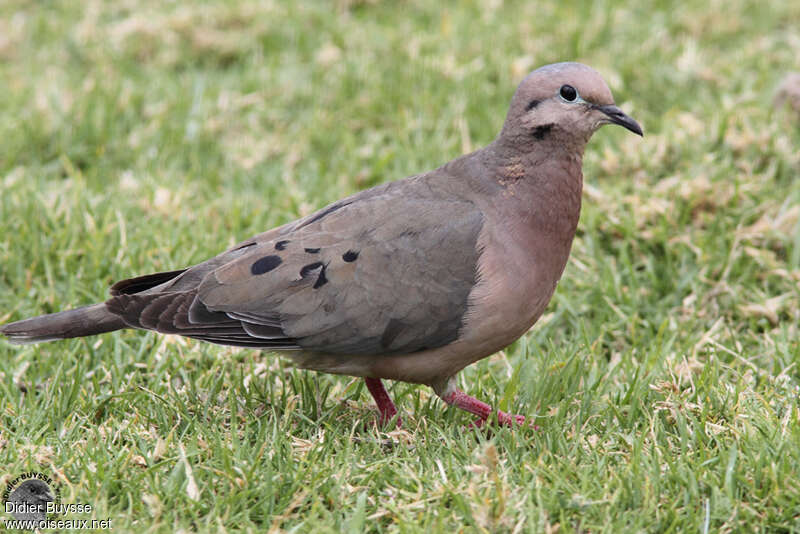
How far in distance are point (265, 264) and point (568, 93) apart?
50.9 inches

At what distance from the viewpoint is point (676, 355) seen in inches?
165

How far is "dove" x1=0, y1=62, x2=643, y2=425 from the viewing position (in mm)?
3652

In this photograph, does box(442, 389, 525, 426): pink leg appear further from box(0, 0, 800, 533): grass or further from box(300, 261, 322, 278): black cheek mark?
box(300, 261, 322, 278): black cheek mark

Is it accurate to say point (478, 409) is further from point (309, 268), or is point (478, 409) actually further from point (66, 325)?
point (66, 325)

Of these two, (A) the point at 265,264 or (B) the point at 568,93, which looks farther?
(A) the point at 265,264

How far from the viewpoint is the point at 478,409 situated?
380 centimetres

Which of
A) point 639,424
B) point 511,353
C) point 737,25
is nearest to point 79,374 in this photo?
point 511,353

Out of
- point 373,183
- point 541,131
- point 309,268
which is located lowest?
point 373,183

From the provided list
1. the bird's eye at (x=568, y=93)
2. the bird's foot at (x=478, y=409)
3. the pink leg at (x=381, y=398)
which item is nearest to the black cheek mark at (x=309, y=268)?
the pink leg at (x=381, y=398)

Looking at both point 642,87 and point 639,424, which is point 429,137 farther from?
point 639,424

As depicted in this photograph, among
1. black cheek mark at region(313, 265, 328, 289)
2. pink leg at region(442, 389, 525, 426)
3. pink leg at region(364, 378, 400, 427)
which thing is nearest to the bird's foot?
pink leg at region(442, 389, 525, 426)

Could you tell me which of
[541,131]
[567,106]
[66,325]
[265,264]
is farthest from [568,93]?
[66,325]

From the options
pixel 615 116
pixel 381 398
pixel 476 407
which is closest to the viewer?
pixel 615 116

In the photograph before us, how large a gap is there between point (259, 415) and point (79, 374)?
29.7 inches
